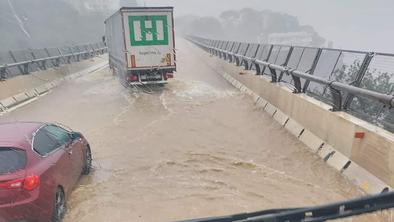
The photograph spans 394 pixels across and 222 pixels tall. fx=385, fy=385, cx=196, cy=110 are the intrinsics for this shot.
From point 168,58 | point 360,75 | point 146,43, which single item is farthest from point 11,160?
point 168,58

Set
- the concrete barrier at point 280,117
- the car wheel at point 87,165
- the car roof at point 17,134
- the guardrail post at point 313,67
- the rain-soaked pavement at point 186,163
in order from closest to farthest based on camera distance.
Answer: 1. the car roof at point 17,134
2. the rain-soaked pavement at point 186,163
3. the car wheel at point 87,165
4. the guardrail post at point 313,67
5. the concrete barrier at point 280,117

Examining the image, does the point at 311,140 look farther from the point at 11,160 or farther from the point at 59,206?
the point at 11,160

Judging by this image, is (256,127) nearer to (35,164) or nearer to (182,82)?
(35,164)

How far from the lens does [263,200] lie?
21.6ft

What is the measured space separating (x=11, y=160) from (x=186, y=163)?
396 centimetres

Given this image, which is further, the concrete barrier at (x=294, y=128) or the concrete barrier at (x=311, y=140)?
the concrete barrier at (x=294, y=128)

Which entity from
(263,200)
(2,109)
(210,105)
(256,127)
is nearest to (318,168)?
(263,200)

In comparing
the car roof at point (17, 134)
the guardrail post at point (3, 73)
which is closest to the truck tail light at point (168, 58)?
the guardrail post at point (3, 73)

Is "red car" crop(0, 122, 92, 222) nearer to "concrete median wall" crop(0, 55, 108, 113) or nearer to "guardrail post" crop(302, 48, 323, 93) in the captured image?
"guardrail post" crop(302, 48, 323, 93)

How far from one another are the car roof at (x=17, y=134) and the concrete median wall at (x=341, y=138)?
5478 mm

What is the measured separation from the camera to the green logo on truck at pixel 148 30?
61.8 ft

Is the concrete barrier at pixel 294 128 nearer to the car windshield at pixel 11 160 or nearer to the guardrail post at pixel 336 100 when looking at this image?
the guardrail post at pixel 336 100

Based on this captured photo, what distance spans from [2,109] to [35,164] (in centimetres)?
1128

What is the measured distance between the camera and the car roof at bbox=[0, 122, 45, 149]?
566 centimetres
